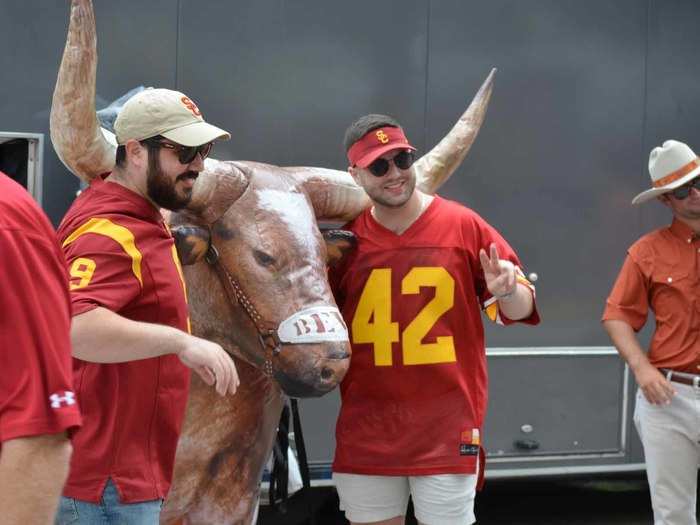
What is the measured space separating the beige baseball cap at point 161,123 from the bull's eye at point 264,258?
2.12ft

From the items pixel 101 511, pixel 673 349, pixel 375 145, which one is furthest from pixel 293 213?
pixel 673 349

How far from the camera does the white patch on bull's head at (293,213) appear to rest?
3.48 m

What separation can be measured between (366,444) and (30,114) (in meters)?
2.39

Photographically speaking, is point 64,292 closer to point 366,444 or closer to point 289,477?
point 366,444

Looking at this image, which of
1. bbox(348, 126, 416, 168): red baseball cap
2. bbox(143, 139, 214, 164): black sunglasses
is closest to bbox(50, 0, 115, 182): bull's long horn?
bbox(143, 139, 214, 164): black sunglasses

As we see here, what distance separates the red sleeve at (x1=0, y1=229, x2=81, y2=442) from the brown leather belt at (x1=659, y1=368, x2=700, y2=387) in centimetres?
347

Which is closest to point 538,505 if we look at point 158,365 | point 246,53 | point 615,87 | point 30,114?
point 615,87

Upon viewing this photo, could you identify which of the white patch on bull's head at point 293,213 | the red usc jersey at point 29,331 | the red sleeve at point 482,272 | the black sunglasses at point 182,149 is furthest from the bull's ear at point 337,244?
the red usc jersey at point 29,331

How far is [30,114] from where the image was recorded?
5.00 metres

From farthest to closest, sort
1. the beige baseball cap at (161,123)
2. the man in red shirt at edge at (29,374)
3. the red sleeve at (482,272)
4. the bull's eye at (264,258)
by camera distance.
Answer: the red sleeve at (482,272)
the bull's eye at (264,258)
the beige baseball cap at (161,123)
the man in red shirt at edge at (29,374)

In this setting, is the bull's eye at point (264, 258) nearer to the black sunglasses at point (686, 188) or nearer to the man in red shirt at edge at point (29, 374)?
the man in red shirt at edge at point (29, 374)

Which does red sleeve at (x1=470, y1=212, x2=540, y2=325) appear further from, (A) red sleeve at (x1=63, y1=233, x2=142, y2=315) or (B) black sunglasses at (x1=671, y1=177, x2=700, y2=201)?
(A) red sleeve at (x1=63, y1=233, x2=142, y2=315)

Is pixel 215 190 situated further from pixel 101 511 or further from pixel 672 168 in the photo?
pixel 672 168

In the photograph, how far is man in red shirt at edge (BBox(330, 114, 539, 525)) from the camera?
3725mm
